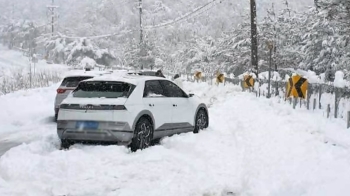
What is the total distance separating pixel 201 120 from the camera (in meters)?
11.8

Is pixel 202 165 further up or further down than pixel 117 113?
further down

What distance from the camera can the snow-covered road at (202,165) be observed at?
6.43 meters

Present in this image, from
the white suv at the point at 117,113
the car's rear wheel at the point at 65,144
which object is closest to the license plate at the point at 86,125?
the white suv at the point at 117,113

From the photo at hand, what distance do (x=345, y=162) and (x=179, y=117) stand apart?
429 centimetres

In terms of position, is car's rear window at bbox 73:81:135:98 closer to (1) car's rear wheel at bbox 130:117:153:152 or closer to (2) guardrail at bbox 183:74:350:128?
(1) car's rear wheel at bbox 130:117:153:152

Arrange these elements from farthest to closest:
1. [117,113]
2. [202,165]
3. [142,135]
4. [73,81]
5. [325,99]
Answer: [325,99] < [73,81] < [142,135] < [117,113] < [202,165]

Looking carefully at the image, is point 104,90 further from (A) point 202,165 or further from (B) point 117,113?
(A) point 202,165

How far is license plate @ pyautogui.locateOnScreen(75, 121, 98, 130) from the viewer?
338 inches

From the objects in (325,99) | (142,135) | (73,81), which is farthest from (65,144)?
(325,99)

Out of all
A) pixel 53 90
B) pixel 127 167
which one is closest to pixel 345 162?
pixel 127 167

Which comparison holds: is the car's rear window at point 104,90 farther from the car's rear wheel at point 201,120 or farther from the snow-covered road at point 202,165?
the car's rear wheel at point 201,120

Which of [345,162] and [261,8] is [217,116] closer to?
[345,162]

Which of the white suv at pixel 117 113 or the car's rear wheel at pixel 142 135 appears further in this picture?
the car's rear wheel at pixel 142 135

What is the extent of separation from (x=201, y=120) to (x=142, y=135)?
3.08 m
